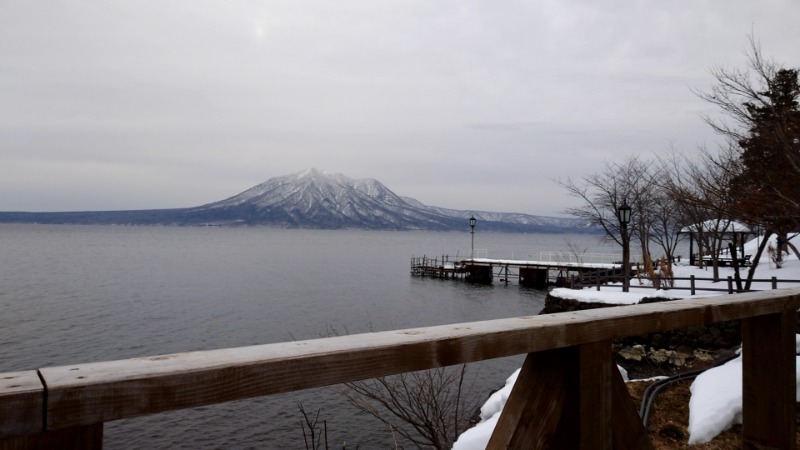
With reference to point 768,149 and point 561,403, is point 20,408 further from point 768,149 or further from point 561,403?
point 768,149

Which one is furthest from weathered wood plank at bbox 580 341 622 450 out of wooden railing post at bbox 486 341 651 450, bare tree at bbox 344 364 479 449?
bare tree at bbox 344 364 479 449

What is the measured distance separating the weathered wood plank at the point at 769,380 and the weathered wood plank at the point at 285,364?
116cm

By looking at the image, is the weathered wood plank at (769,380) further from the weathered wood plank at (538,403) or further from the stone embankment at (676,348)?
the stone embankment at (676,348)

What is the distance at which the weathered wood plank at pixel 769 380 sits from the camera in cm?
267

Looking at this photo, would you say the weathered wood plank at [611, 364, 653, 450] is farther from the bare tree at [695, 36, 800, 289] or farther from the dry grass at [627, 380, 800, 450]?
A: the bare tree at [695, 36, 800, 289]

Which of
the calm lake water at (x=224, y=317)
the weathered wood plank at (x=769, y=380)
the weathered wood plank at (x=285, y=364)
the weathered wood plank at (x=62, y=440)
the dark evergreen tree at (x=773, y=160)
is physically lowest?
the calm lake water at (x=224, y=317)

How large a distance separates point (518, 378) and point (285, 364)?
2.77ft

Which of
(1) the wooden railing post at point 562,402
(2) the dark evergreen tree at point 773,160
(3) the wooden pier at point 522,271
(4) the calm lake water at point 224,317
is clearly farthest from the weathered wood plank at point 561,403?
(3) the wooden pier at point 522,271

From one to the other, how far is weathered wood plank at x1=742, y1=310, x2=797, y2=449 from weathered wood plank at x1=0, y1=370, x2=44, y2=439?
2911 millimetres

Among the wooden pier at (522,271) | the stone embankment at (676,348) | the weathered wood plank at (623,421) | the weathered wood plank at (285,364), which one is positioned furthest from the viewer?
the wooden pier at (522,271)

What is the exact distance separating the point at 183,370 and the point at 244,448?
1326 centimetres

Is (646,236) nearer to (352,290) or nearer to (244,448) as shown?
(352,290)

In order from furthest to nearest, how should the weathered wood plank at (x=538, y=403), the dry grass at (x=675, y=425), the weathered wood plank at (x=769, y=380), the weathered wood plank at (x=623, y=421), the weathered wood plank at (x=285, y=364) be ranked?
the dry grass at (x=675, y=425), the weathered wood plank at (x=769, y=380), the weathered wood plank at (x=623, y=421), the weathered wood plank at (x=538, y=403), the weathered wood plank at (x=285, y=364)

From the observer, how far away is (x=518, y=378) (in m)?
1.79
